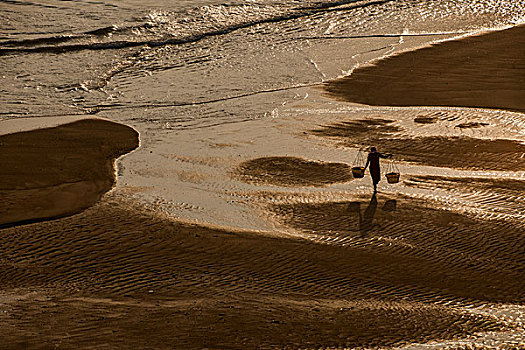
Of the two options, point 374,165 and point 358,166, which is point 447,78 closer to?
point 358,166

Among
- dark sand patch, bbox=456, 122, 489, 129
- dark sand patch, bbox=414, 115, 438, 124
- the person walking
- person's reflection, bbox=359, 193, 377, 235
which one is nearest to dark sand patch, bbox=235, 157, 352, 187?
the person walking

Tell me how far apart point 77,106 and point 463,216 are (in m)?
12.3

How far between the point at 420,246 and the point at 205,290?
3.58 meters

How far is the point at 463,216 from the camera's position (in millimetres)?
12461

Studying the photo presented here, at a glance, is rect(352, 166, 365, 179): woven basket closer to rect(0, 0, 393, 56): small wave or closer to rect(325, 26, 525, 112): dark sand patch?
rect(325, 26, 525, 112): dark sand patch

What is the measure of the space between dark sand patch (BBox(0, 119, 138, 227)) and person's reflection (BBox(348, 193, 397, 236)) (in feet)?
16.1

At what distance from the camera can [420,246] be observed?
37.6ft

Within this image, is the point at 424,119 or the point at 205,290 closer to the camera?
the point at 205,290

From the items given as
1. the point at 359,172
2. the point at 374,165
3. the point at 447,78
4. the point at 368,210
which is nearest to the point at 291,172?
the point at 359,172

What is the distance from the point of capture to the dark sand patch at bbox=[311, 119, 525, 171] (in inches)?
599

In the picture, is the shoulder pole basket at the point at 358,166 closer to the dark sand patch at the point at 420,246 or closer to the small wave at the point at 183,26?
the dark sand patch at the point at 420,246

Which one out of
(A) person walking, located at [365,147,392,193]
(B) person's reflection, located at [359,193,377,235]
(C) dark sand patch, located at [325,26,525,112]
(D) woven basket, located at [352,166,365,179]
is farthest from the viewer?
(C) dark sand patch, located at [325,26,525,112]

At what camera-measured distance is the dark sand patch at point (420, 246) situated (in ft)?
33.6

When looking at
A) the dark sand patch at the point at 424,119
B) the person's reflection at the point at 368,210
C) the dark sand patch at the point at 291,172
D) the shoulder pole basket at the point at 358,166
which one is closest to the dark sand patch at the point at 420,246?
the person's reflection at the point at 368,210
